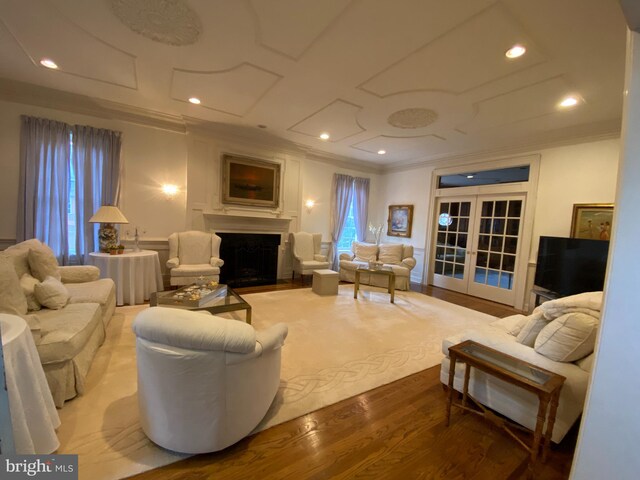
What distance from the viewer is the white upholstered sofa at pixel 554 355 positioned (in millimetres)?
1596

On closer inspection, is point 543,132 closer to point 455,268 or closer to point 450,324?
point 455,268

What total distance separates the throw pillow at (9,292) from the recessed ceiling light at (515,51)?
14.6 feet

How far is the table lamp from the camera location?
371cm

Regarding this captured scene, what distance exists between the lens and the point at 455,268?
5.66m

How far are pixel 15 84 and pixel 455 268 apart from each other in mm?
7793

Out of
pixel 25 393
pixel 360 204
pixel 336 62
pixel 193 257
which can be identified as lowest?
pixel 25 393

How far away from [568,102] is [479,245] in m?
2.74

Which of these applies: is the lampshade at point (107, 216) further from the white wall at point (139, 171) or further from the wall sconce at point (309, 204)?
the wall sconce at point (309, 204)

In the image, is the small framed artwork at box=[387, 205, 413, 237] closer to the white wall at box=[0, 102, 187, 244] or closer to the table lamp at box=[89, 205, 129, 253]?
the white wall at box=[0, 102, 187, 244]

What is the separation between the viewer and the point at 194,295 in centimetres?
289

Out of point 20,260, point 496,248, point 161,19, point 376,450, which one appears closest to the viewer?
point 376,450

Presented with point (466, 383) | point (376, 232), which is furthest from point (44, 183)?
point (376, 232)

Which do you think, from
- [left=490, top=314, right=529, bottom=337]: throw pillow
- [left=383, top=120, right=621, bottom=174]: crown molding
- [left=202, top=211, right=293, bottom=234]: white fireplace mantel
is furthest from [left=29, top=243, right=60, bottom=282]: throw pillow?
[left=383, top=120, right=621, bottom=174]: crown molding

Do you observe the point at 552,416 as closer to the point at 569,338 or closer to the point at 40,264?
the point at 569,338
